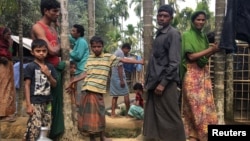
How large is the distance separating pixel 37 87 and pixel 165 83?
154 centimetres

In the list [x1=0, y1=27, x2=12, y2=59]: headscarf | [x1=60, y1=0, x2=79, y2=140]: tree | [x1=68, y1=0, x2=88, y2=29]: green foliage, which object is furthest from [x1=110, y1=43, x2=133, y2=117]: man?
[x1=68, y1=0, x2=88, y2=29]: green foliage

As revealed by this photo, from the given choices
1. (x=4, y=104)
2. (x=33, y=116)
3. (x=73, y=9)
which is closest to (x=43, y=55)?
(x=33, y=116)

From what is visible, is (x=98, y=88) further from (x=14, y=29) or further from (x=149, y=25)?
(x=14, y=29)

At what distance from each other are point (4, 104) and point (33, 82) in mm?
1642

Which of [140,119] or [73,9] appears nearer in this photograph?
[140,119]

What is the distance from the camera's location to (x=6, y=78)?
5.44 m

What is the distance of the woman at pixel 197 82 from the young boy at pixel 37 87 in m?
1.71

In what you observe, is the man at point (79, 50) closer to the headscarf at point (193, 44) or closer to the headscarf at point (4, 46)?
the headscarf at point (4, 46)

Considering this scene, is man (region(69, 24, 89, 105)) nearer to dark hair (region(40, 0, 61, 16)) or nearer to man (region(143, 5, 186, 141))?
dark hair (region(40, 0, 61, 16))

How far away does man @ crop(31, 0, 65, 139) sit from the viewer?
421 centimetres

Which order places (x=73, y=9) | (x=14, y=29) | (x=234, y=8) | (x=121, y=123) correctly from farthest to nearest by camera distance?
(x=73, y=9) < (x=14, y=29) < (x=121, y=123) < (x=234, y=8)

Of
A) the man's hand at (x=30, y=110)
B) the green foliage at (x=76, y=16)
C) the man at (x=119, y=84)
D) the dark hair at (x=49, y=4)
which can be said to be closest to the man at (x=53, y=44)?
the dark hair at (x=49, y=4)

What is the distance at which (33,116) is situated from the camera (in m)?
3.92

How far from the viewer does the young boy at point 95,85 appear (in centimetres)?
461
